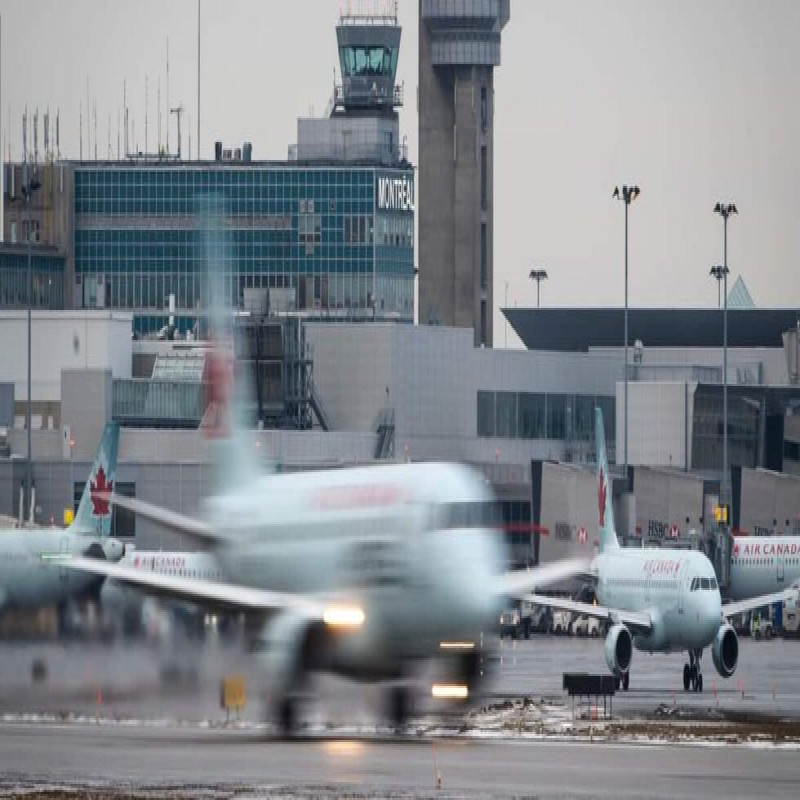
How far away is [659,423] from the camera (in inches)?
7224

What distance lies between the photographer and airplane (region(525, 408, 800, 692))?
Result: 8494cm

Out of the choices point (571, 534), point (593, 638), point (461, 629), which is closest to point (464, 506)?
point (461, 629)

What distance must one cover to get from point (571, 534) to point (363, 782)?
113 meters

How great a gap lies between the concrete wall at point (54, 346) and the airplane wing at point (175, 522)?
114m

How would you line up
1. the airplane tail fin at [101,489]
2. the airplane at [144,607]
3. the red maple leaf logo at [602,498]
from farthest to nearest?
the airplane tail fin at [101,489] → the red maple leaf logo at [602,498] → the airplane at [144,607]

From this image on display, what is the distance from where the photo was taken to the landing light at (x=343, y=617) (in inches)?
2330

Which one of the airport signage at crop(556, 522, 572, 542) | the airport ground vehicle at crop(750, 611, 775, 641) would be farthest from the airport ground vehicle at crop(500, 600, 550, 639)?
the airport signage at crop(556, 522, 572, 542)

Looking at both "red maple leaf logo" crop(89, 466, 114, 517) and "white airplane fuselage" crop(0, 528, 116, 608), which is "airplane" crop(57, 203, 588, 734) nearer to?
"white airplane fuselage" crop(0, 528, 116, 608)

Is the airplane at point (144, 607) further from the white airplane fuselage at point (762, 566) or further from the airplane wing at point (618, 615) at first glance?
the white airplane fuselage at point (762, 566)

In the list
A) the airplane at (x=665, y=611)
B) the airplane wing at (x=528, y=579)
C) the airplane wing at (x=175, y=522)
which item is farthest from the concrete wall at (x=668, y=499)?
the airplane wing at (x=528, y=579)

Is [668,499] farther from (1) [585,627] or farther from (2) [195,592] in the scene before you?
(2) [195,592]

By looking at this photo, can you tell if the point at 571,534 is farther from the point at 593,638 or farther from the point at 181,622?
the point at 181,622

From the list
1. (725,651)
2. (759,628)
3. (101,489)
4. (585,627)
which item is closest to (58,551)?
(101,489)

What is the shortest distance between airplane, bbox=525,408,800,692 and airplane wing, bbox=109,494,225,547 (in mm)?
16834
